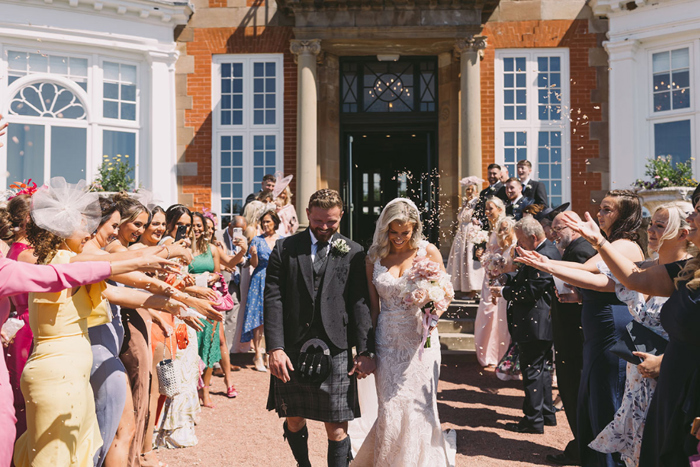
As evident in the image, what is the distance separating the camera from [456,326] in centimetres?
970

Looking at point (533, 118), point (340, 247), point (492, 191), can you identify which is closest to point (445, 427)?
point (340, 247)

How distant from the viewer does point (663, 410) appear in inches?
120

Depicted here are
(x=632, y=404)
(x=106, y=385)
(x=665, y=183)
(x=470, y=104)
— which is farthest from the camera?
(x=470, y=104)

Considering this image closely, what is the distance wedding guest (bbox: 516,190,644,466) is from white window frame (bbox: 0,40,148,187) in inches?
416

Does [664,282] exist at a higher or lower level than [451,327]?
higher

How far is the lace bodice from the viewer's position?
431cm

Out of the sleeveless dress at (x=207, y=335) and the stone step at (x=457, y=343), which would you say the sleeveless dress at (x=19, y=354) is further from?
the stone step at (x=457, y=343)

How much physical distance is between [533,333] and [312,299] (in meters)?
2.71

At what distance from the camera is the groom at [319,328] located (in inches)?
163

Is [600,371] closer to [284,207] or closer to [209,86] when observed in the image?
[284,207]

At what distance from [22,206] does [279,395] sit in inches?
86.5

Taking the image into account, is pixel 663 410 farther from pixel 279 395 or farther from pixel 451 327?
pixel 451 327

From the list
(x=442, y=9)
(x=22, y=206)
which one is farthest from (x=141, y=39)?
(x=22, y=206)

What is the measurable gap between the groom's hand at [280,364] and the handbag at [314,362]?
79 mm
